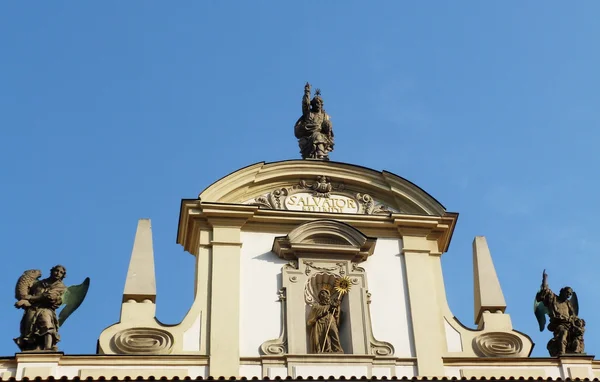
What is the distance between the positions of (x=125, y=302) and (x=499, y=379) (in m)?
5.21

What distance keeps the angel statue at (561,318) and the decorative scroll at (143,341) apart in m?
5.32

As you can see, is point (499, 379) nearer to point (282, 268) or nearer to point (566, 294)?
point (566, 294)

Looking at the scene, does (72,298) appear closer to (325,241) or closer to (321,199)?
(325,241)

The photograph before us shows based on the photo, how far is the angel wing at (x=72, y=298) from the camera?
16078 mm

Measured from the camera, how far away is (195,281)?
16797mm

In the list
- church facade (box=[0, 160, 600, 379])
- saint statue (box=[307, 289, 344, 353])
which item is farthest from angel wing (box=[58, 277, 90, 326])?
saint statue (box=[307, 289, 344, 353])

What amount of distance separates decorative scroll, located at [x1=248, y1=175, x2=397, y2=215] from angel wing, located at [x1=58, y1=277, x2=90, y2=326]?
2.91 meters

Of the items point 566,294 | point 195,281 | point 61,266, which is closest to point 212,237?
point 195,281

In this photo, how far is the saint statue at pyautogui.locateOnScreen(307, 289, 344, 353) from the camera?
16.1 meters

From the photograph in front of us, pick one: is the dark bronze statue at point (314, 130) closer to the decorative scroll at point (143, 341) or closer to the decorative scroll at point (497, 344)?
the decorative scroll at point (497, 344)

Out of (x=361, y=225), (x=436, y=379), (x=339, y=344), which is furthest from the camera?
(x=361, y=225)

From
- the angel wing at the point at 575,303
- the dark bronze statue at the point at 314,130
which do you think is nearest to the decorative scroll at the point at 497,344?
the angel wing at the point at 575,303

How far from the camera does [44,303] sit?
15.7 m

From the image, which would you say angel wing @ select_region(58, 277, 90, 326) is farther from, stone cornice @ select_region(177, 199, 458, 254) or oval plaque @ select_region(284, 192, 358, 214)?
oval plaque @ select_region(284, 192, 358, 214)
